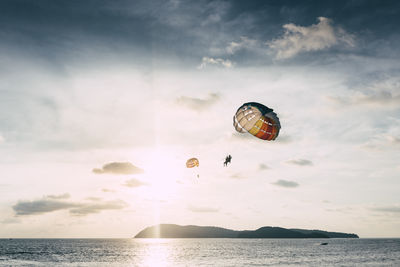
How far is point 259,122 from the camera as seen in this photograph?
130 feet

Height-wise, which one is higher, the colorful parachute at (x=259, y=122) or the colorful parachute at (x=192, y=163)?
the colorful parachute at (x=259, y=122)

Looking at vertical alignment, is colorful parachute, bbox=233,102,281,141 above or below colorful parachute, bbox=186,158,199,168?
above

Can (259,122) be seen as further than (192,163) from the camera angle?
No

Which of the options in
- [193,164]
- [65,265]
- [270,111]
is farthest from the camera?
[65,265]

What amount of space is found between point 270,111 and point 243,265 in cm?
4919

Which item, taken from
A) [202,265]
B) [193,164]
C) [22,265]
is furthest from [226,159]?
[22,265]

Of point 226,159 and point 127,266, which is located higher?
point 226,159

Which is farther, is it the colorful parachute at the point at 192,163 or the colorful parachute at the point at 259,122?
the colorful parachute at the point at 192,163

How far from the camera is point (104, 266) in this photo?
78.9 meters

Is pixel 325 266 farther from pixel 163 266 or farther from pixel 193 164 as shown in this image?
pixel 193 164

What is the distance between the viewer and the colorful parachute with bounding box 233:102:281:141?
129 ft

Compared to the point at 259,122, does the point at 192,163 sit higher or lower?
lower

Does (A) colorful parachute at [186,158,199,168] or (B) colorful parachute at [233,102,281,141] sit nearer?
(B) colorful parachute at [233,102,281,141]

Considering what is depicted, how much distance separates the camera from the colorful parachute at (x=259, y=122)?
129 ft
